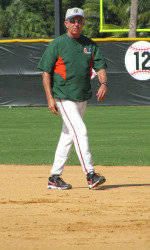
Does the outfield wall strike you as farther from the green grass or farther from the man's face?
the man's face

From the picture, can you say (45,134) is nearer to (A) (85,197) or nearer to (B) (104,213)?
(A) (85,197)

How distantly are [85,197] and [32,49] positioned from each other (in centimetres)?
1318

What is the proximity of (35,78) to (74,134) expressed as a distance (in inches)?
492

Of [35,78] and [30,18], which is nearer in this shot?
[35,78]

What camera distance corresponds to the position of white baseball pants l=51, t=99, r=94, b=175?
5.23 metres

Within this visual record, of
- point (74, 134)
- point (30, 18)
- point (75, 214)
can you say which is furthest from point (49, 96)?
point (30, 18)

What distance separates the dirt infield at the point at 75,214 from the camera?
3.63 m

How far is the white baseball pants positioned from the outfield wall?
39.2 ft

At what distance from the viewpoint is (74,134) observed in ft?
17.3

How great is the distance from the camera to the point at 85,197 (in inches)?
203

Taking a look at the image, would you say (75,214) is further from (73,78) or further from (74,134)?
(73,78)

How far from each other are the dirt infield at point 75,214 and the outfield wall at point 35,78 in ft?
36.1

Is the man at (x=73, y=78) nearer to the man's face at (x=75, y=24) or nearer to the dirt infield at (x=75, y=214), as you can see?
the man's face at (x=75, y=24)

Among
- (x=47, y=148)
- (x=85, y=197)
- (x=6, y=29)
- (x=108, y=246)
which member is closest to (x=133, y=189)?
(x=85, y=197)
